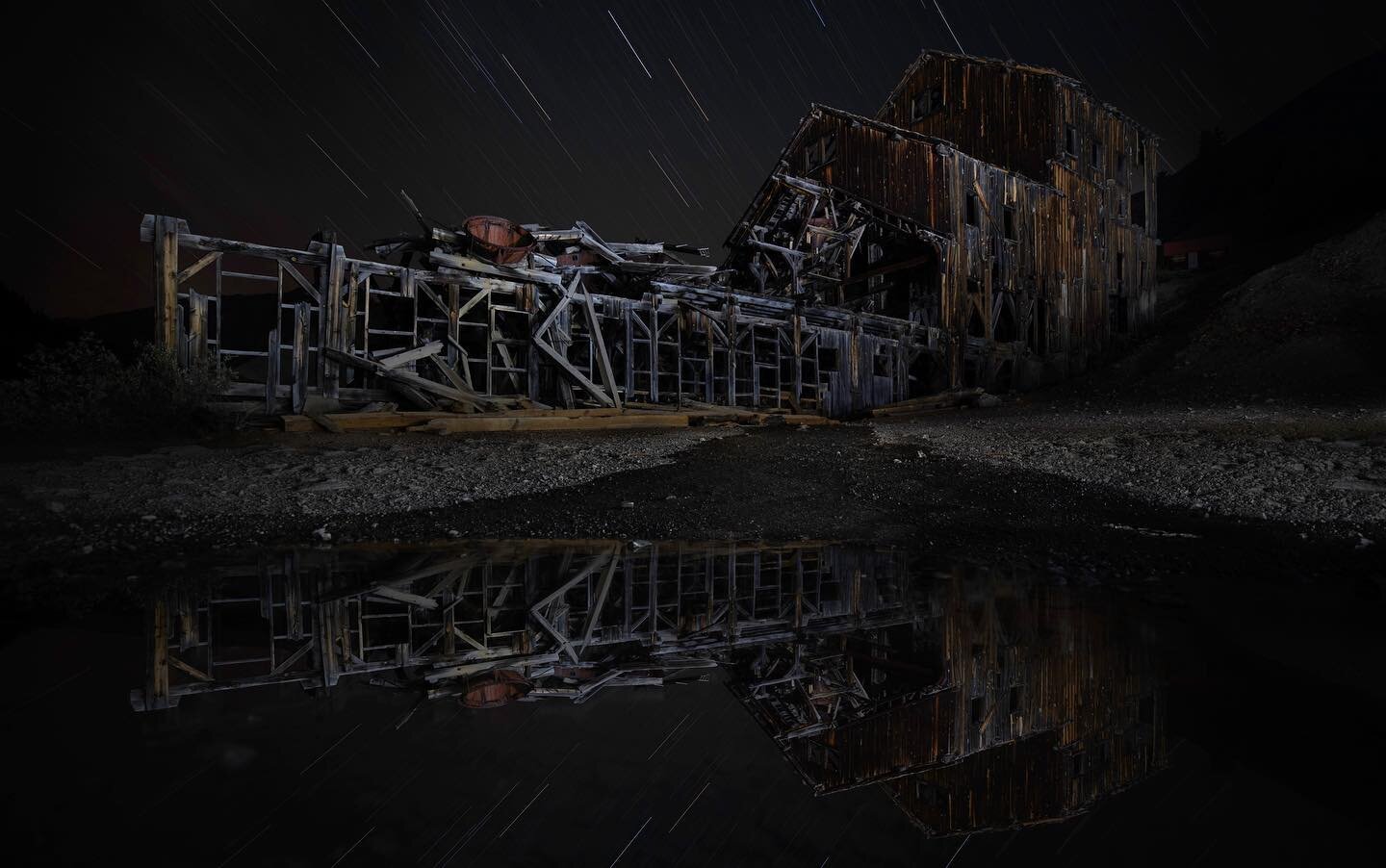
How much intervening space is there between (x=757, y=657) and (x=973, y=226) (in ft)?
68.6

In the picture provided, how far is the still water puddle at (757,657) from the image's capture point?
8.30ft

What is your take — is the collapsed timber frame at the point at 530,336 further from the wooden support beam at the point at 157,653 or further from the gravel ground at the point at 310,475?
the wooden support beam at the point at 157,653

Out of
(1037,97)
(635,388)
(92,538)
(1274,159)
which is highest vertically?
(1274,159)

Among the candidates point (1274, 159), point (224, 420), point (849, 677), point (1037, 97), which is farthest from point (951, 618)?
point (1274, 159)

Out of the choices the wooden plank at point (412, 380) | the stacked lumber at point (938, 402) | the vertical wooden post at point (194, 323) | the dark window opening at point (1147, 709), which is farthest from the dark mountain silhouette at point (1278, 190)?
the vertical wooden post at point (194, 323)

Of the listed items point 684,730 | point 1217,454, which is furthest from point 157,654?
point 1217,454

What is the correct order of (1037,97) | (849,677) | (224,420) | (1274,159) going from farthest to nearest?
(1274,159)
(1037,97)
(224,420)
(849,677)

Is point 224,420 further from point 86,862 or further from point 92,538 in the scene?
point 86,862

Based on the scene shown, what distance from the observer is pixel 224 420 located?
1147 centimetres

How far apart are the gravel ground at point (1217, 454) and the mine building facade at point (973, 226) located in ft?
27.3

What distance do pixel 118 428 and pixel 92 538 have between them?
580 centimetres

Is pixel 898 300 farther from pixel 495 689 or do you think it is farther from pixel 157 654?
pixel 157 654

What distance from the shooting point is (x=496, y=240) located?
50.3ft

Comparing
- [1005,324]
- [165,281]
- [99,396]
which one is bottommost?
[99,396]
